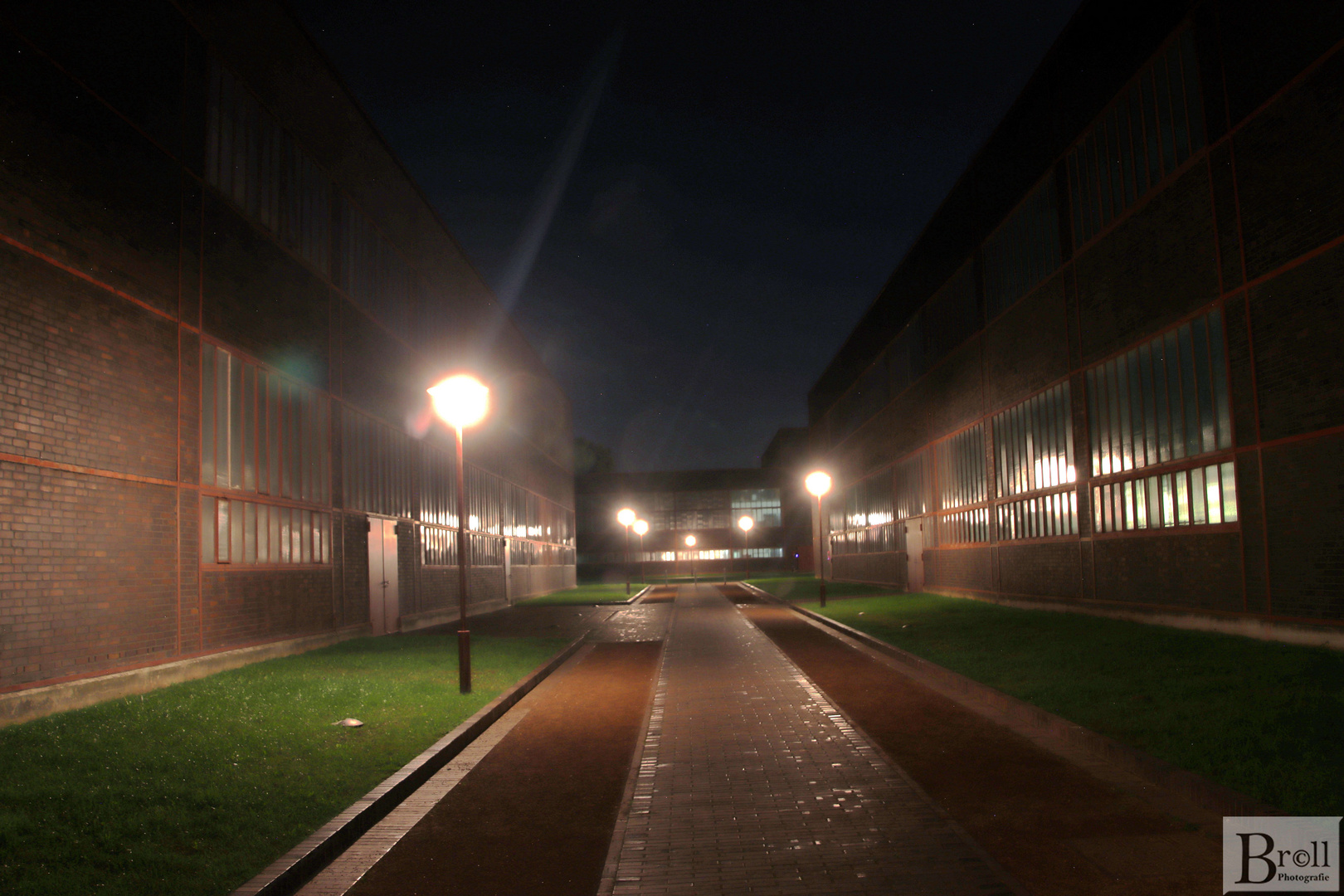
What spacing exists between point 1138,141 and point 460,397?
1390 cm

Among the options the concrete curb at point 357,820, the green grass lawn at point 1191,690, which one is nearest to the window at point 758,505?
the green grass lawn at point 1191,690

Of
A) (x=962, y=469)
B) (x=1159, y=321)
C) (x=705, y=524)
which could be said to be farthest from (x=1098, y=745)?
(x=705, y=524)

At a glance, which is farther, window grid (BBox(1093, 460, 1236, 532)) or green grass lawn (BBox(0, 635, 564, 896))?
window grid (BBox(1093, 460, 1236, 532))

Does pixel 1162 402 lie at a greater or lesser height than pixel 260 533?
greater

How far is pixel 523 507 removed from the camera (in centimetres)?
4350

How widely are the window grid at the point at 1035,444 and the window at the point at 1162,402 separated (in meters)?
1.44

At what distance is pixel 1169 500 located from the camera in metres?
16.2

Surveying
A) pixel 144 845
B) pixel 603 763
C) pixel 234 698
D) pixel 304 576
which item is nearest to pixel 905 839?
pixel 603 763

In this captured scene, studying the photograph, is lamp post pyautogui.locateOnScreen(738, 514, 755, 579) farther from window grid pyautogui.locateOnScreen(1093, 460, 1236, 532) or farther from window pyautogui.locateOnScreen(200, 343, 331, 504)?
window pyautogui.locateOnScreen(200, 343, 331, 504)

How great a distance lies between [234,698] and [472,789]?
4927mm

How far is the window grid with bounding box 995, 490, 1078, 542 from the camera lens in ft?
68.6

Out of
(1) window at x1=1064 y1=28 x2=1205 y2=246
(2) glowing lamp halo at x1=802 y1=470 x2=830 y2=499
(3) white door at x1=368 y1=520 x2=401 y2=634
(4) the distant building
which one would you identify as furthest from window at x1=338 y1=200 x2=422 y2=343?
(4) the distant building

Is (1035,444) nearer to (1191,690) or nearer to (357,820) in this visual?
(1191,690)

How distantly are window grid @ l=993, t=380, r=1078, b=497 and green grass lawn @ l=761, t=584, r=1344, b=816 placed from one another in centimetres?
522
